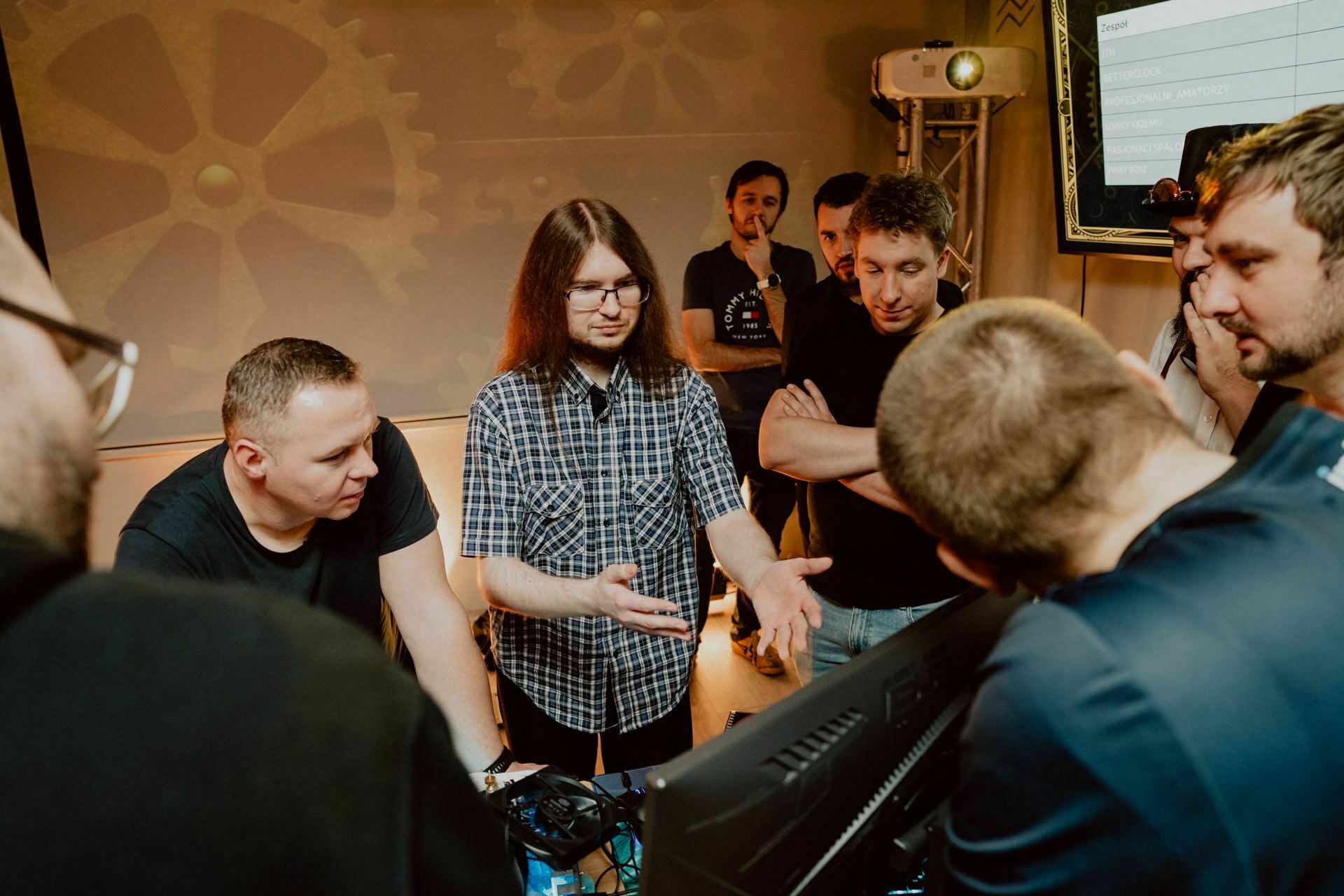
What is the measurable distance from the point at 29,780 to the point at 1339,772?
82 centimetres

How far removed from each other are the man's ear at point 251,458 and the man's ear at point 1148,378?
1.35 meters

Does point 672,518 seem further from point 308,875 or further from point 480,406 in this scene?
point 308,875

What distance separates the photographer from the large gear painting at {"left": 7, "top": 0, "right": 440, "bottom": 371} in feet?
12.4

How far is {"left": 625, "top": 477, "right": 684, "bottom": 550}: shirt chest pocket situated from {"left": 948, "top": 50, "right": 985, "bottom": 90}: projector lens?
2902 mm

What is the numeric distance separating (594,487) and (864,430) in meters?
0.60

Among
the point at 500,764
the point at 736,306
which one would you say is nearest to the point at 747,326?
the point at 736,306

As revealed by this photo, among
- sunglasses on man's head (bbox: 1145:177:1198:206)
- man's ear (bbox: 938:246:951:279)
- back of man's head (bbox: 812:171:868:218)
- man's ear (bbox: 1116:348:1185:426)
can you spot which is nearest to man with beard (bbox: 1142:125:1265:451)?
sunglasses on man's head (bbox: 1145:177:1198:206)

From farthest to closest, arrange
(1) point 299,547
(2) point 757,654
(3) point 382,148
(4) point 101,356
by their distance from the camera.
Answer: (3) point 382,148
(2) point 757,654
(1) point 299,547
(4) point 101,356

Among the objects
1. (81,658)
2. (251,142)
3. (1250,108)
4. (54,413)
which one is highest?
(251,142)

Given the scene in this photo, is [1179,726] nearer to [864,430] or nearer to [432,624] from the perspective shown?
[864,430]

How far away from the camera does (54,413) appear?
19.9 inches

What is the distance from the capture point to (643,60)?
4.37m

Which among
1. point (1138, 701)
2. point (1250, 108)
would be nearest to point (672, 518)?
point (1138, 701)

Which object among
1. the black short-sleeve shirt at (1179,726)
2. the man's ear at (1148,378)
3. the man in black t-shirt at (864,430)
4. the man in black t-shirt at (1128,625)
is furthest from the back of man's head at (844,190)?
the black short-sleeve shirt at (1179,726)
